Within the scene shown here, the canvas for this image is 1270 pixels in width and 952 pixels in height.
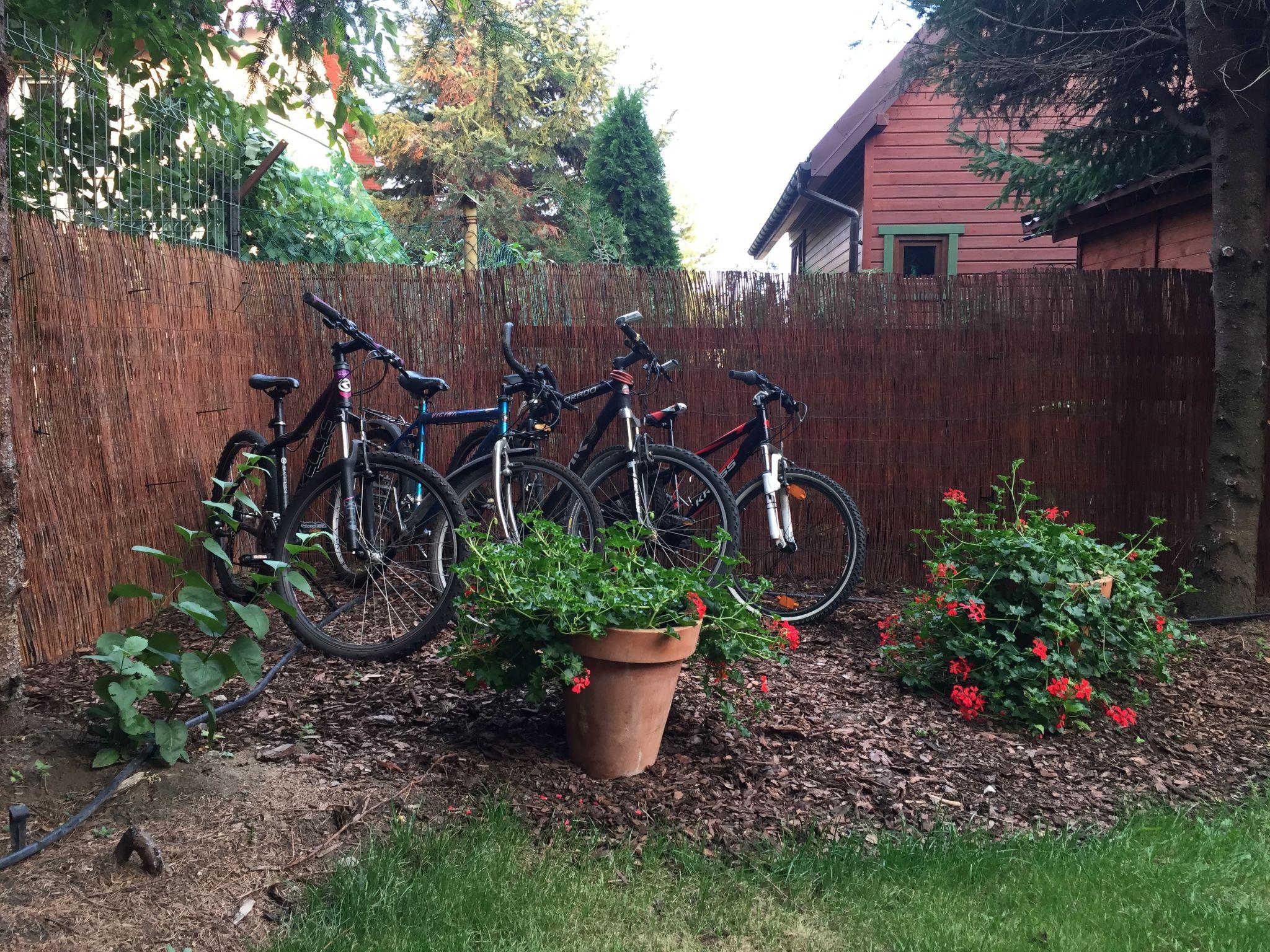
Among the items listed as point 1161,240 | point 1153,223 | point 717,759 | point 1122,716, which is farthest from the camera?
point 1153,223

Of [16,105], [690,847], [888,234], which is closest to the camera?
[690,847]

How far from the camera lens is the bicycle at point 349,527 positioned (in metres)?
3.55

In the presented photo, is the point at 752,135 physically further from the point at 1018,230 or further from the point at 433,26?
the point at 433,26

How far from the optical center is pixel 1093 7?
561 centimetres

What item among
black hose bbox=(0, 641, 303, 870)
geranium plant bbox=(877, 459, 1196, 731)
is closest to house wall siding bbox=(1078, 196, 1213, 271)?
geranium plant bbox=(877, 459, 1196, 731)

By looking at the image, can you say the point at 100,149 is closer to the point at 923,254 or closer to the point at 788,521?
the point at 788,521

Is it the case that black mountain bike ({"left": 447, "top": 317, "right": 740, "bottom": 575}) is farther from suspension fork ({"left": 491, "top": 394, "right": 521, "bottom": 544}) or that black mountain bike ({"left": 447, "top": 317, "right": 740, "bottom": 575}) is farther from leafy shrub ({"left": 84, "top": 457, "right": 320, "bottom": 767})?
leafy shrub ({"left": 84, "top": 457, "right": 320, "bottom": 767})

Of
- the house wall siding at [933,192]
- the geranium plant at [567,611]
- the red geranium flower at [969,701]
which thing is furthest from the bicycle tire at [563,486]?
the house wall siding at [933,192]

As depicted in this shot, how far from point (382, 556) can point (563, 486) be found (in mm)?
822

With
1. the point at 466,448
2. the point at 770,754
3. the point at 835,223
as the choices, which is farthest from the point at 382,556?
the point at 835,223

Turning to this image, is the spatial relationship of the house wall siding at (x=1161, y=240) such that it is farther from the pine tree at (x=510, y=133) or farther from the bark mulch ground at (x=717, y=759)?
the pine tree at (x=510, y=133)

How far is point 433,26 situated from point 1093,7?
12.7 feet

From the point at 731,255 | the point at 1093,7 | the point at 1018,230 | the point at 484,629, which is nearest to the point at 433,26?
the point at 484,629

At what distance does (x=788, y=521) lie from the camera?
459 cm
